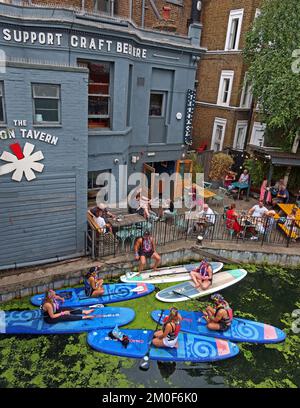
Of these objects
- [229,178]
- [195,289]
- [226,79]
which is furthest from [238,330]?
[226,79]

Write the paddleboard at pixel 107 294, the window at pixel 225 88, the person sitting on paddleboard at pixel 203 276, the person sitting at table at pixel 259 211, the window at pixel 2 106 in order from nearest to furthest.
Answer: the window at pixel 2 106, the paddleboard at pixel 107 294, the person sitting on paddleboard at pixel 203 276, the person sitting at table at pixel 259 211, the window at pixel 225 88

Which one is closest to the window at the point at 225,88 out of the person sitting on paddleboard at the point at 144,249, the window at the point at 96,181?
the window at the point at 96,181

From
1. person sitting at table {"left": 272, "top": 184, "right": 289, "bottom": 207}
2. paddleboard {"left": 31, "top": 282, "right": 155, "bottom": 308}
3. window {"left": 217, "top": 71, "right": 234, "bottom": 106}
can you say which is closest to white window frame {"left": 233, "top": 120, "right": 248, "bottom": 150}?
window {"left": 217, "top": 71, "right": 234, "bottom": 106}

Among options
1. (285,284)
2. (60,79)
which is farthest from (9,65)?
(285,284)

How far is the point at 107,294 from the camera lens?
32.8ft

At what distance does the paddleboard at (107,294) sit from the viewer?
9531 millimetres

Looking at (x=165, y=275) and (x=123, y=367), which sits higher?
(x=165, y=275)

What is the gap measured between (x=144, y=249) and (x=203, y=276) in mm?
2209

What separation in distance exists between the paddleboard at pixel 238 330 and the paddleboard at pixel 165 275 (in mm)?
1513

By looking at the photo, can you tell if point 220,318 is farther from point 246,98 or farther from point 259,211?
point 246,98

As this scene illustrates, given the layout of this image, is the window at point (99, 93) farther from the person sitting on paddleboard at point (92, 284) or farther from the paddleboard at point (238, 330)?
the paddleboard at point (238, 330)

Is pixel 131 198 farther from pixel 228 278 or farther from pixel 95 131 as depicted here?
pixel 228 278

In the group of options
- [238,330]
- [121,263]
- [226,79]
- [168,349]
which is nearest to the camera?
[168,349]
